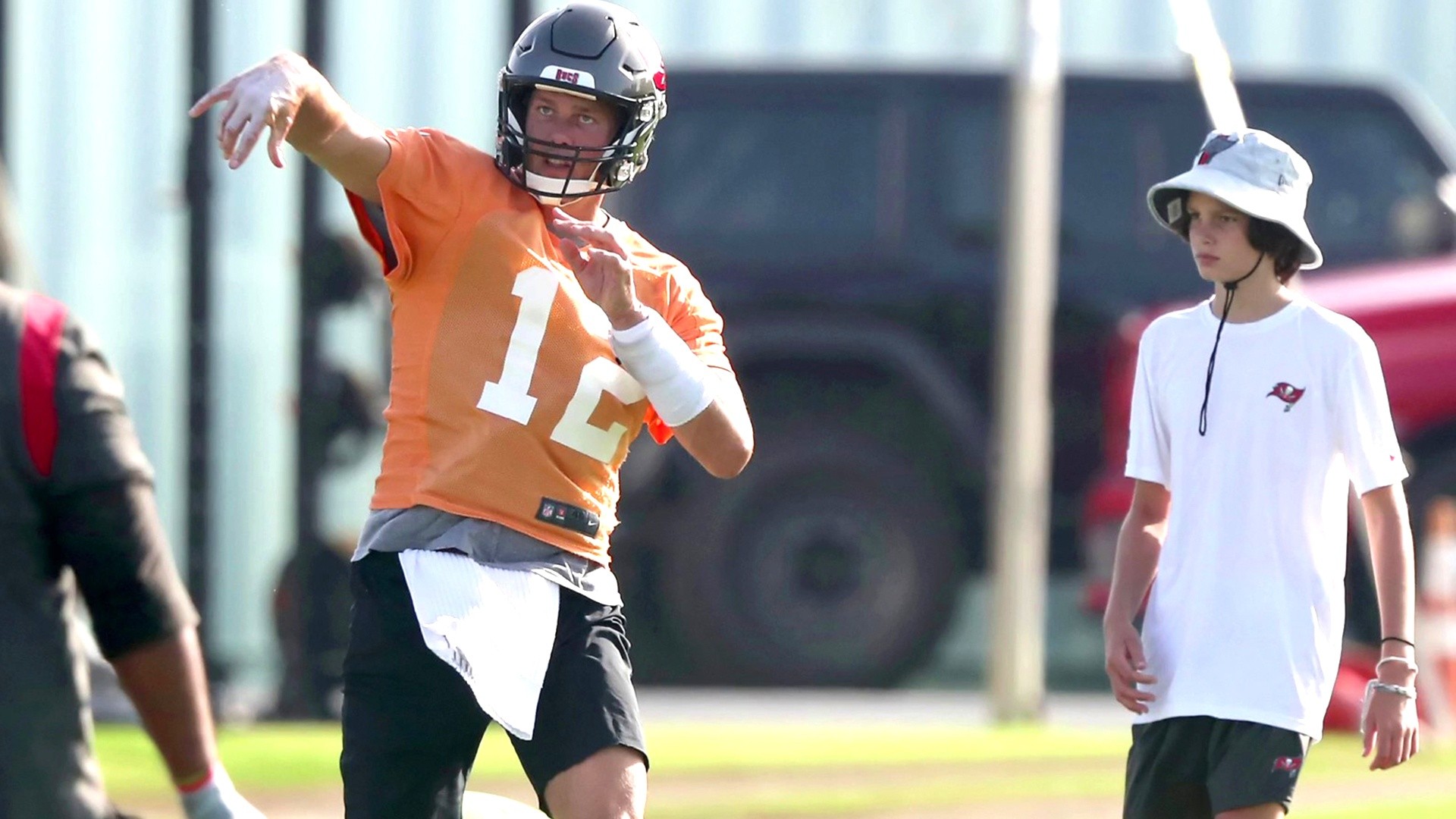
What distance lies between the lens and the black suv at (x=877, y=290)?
10.8 metres

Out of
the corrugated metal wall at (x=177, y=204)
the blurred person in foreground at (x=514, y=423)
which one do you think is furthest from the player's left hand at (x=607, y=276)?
the corrugated metal wall at (x=177, y=204)

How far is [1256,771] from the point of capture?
13.7 ft

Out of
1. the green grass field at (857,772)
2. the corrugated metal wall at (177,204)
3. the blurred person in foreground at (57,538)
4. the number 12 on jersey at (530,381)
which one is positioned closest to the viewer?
A: the blurred person in foreground at (57,538)

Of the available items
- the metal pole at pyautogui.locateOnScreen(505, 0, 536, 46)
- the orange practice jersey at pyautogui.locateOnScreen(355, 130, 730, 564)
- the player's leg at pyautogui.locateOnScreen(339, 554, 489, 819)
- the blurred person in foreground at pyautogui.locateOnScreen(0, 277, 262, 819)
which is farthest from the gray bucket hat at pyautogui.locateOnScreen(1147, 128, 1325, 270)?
the metal pole at pyautogui.locateOnScreen(505, 0, 536, 46)

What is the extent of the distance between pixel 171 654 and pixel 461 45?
829cm

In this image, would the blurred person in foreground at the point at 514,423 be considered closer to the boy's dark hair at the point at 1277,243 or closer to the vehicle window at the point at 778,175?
the boy's dark hair at the point at 1277,243

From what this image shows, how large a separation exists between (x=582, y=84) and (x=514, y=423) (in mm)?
563

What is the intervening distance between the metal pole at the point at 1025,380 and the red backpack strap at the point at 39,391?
24.8ft

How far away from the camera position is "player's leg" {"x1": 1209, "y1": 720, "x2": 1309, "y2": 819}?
4.18 meters

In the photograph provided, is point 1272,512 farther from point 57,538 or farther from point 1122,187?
point 1122,187

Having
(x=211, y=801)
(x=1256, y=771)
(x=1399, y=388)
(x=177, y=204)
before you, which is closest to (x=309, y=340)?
(x=177, y=204)

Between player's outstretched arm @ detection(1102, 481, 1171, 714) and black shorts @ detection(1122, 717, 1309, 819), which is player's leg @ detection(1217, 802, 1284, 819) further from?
player's outstretched arm @ detection(1102, 481, 1171, 714)

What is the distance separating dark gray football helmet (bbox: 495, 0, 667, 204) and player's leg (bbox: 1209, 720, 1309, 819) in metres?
1.39

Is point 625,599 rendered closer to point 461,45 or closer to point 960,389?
point 960,389
